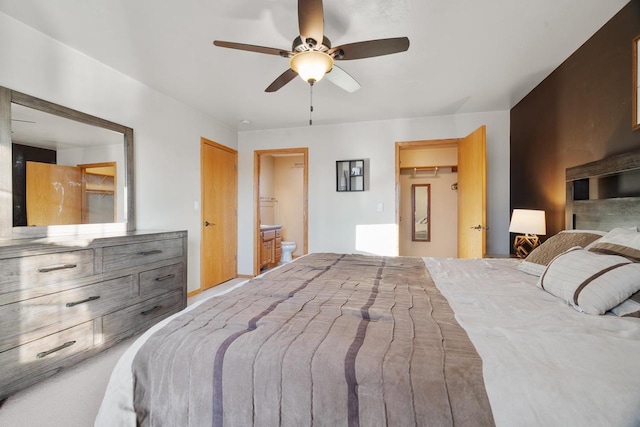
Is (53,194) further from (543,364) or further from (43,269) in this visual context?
(543,364)

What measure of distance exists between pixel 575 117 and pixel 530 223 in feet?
3.12

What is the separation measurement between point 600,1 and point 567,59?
750mm

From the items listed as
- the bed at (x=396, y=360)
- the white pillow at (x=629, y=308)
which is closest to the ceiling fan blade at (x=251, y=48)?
the bed at (x=396, y=360)

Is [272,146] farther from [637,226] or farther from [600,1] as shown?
[637,226]

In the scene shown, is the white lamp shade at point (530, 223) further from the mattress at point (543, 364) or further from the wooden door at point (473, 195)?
the mattress at point (543, 364)

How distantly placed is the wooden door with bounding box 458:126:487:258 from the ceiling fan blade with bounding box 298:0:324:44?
236 cm

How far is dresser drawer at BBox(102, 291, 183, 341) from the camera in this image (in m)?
2.18

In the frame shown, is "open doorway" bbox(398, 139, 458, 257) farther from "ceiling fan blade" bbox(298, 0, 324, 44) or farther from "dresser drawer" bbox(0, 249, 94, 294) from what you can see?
"dresser drawer" bbox(0, 249, 94, 294)

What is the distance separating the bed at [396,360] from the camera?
67cm

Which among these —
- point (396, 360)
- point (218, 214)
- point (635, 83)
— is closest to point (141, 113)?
point (218, 214)

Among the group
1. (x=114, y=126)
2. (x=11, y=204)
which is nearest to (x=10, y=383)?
(x=11, y=204)

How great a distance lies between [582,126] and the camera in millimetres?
2248

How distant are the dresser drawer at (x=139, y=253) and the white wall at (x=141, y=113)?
0.51 metres

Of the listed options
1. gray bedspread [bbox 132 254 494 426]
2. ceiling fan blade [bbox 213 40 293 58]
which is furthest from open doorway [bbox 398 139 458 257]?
gray bedspread [bbox 132 254 494 426]
